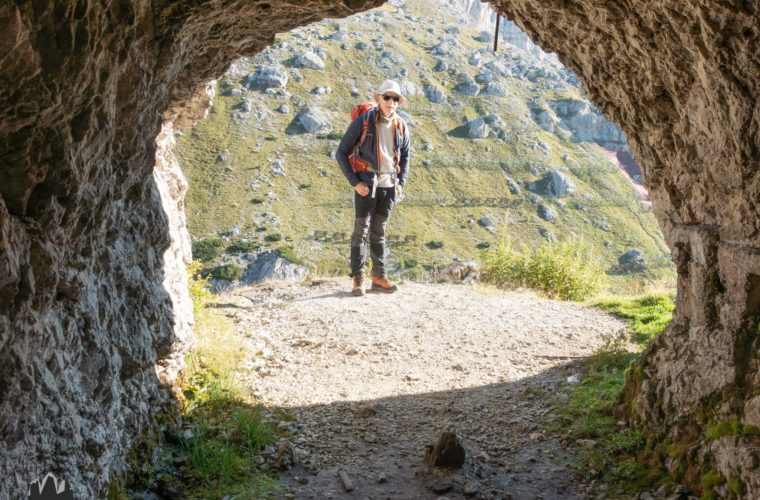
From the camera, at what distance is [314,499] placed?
4.30 metres

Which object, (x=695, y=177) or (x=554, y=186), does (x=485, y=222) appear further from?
(x=695, y=177)

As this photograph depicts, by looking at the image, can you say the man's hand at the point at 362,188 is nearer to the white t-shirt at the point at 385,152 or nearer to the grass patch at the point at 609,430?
the white t-shirt at the point at 385,152

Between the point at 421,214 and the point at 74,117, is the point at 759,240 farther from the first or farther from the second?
the point at 421,214

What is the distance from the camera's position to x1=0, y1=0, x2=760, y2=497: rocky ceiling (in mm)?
2639

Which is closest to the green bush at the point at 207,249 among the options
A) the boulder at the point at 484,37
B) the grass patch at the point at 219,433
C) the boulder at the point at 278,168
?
the boulder at the point at 278,168

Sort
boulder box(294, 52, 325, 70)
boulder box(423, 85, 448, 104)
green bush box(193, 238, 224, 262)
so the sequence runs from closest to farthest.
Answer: green bush box(193, 238, 224, 262)
boulder box(294, 52, 325, 70)
boulder box(423, 85, 448, 104)

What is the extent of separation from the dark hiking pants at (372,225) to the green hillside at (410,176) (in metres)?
37.7

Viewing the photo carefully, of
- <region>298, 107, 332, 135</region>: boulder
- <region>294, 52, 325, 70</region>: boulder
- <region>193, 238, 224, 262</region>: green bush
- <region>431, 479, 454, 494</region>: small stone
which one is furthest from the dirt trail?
<region>294, 52, 325, 70</region>: boulder

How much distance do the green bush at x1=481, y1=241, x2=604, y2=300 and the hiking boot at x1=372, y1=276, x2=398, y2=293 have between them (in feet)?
9.61

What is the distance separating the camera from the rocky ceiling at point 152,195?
2639 mm

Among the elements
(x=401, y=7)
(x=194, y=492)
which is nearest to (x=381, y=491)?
(x=194, y=492)

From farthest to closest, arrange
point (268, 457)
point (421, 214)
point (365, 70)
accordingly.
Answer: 1. point (365, 70)
2. point (421, 214)
3. point (268, 457)

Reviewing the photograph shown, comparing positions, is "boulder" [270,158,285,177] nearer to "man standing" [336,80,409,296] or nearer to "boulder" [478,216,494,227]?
"boulder" [478,216,494,227]

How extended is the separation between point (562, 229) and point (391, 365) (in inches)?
2540
